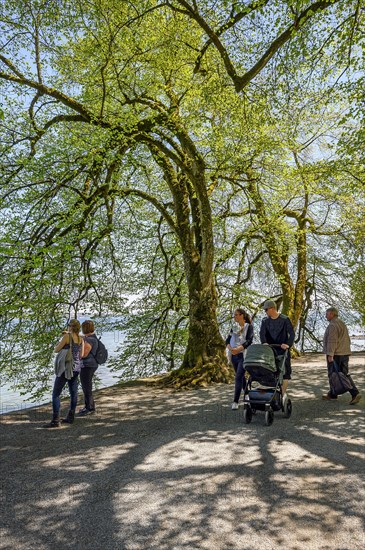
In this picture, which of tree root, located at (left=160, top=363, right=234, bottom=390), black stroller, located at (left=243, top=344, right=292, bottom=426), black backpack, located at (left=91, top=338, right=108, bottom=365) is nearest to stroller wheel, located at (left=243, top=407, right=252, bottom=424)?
black stroller, located at (left=243, top=344, right=292, bottom=426)

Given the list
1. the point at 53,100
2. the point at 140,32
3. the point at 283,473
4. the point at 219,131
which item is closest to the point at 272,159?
the point at 219,131

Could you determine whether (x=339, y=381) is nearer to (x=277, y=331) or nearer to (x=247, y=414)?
(x=277, y=331)

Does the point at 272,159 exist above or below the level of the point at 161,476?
above

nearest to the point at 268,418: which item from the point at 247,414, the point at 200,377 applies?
the point at 247,414

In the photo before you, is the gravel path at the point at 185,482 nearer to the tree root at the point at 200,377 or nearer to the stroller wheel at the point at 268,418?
the stroller wheel at the point at 268,418

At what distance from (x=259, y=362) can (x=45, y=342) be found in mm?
7953

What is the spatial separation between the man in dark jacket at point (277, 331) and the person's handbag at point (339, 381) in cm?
161

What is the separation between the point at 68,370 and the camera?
28.0ft

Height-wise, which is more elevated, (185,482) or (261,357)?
(261,357)

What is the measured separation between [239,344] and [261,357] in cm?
131

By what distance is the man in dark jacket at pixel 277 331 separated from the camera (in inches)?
341

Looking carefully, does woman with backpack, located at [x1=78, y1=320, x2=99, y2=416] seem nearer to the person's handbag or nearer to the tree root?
the tree root

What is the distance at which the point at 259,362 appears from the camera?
787cm

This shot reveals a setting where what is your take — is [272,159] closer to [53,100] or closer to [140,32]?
[140,32]
